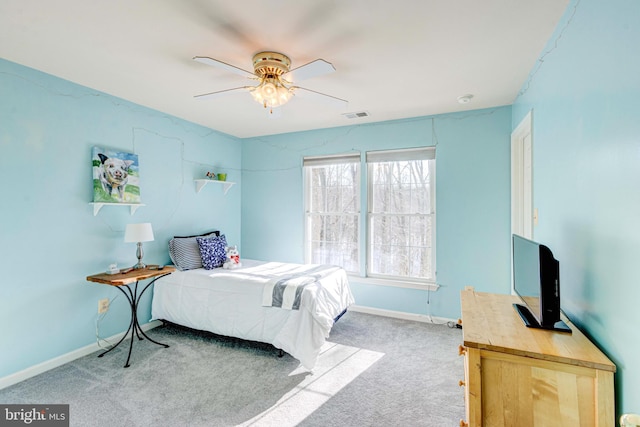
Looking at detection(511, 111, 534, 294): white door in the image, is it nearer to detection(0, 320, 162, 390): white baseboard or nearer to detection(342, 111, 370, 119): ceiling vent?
detection(342, 111, 370, 119): ceiling vent

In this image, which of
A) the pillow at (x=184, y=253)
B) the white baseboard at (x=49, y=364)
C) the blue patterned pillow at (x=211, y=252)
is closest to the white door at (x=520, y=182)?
the blue patterned pillow at (x=211, y=252)

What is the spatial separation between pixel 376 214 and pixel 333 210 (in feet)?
2.02

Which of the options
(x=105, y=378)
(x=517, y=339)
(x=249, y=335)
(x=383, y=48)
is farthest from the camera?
(x=249, y=335)

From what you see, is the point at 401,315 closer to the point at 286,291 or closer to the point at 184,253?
the point at 286,291

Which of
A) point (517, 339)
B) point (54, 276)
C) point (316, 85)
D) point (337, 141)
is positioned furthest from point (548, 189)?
point (54, 276)

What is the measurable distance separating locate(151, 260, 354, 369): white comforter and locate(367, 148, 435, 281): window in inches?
30.6

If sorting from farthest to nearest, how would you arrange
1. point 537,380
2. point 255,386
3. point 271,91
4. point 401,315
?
point 401,315 → point 255,386 → point 271,91 → point 537,380

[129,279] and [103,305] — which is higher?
[129,279]

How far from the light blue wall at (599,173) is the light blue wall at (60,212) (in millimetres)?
3673

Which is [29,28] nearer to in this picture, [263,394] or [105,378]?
[105,378]

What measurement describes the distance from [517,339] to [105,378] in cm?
288

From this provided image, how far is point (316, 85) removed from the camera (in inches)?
108

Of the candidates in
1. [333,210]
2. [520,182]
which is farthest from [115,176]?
[520,182]

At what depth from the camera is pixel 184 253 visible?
346 cm
